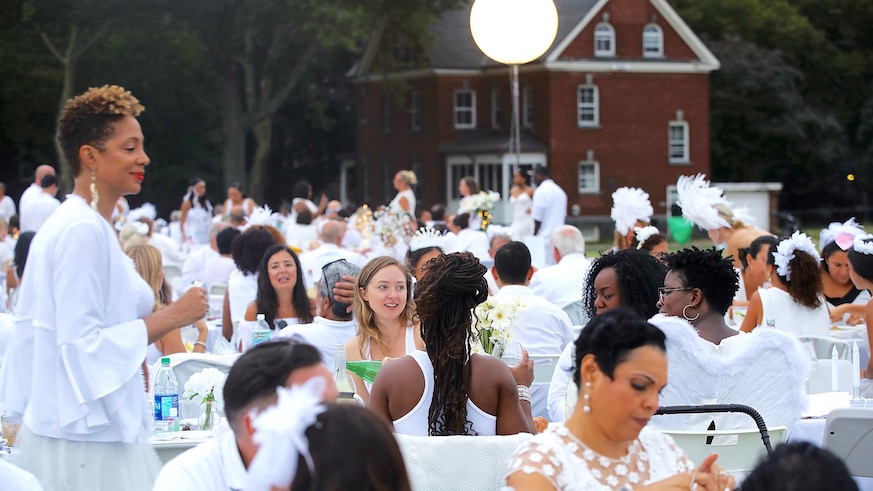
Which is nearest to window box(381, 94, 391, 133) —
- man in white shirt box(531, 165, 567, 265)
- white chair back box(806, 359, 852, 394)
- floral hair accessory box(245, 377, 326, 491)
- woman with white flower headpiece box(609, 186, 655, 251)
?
man in white shirt box(531, 165, 567, 265)

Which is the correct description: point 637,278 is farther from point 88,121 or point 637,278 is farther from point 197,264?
point 197,264

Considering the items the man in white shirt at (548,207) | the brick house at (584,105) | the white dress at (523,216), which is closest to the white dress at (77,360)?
the man in white shirt at (548,207)

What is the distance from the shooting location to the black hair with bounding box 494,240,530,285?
8016 millimetres

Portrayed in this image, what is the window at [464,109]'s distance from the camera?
48.7 meters

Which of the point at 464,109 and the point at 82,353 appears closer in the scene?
the point at 82,353

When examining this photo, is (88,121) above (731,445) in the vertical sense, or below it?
above

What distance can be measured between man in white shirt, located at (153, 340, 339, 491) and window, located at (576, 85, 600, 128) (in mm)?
42902

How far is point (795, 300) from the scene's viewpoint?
25.9 feet

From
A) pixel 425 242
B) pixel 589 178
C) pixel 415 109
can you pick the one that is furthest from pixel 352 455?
pixel 415 109

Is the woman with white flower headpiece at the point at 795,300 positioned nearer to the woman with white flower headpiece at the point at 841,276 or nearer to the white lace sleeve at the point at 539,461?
the woman with white flower headpiece at the point at 841,276

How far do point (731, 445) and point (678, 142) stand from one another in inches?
1707

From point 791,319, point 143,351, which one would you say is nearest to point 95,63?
point 791,319

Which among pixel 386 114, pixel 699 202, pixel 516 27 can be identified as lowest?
pixel 699 202

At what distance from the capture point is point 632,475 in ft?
11.3
